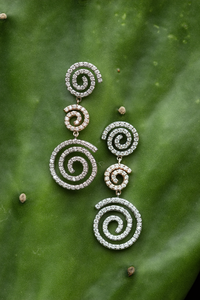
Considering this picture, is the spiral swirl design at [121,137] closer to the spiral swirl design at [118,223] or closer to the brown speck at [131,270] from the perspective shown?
the spiral swirl design at [118,223]

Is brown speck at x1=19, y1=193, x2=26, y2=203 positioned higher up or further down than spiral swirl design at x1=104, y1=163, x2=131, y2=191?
further down

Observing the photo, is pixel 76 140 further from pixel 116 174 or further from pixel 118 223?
pixel 118 223

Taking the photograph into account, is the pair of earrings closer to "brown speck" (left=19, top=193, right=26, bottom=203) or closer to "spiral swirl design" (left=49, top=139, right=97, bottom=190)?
"spiral swirl design" (left=49, top=139, right=97, bottom=190)

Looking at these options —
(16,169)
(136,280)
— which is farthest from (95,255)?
(16,169)

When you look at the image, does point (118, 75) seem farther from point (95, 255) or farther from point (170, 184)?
point (95, 255)

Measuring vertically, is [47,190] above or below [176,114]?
below

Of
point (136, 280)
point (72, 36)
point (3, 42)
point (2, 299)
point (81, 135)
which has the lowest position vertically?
point (2, 299)

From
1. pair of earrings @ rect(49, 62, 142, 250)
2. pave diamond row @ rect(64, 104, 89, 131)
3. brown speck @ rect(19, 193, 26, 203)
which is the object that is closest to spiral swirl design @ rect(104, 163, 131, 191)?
pair of earrings @ rect(49, 62, 142, 250)
